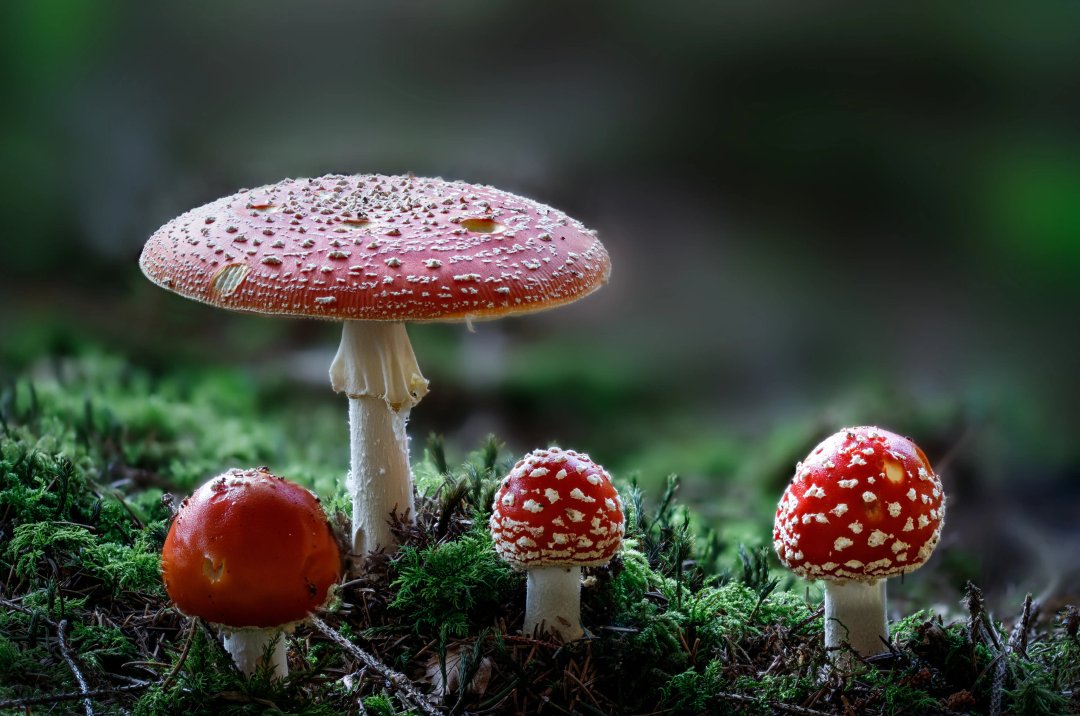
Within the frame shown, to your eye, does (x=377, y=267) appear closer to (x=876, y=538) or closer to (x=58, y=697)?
(x=58, y=697)

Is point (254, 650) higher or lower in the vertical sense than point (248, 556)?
lower

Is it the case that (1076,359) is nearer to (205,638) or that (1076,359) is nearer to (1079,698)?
(1079,698)

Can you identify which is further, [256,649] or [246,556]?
[256,649]

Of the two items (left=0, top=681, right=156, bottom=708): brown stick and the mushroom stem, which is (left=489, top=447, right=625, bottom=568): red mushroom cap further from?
(left=0, top=681, right=156, bottom=708): brown stick

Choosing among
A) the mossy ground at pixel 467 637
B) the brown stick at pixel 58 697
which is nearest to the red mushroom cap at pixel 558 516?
the mossy ground at pixel 467 637

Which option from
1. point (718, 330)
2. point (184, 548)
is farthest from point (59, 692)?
point (718, 330)

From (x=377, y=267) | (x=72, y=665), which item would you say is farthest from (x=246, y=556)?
(x=377, y=267)

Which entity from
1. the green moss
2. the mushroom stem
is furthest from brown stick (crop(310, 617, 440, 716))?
the mushroom stem

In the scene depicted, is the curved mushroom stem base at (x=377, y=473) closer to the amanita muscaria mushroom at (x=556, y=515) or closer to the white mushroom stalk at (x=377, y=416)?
the white mushroom stalk at (x=377, y=416)
